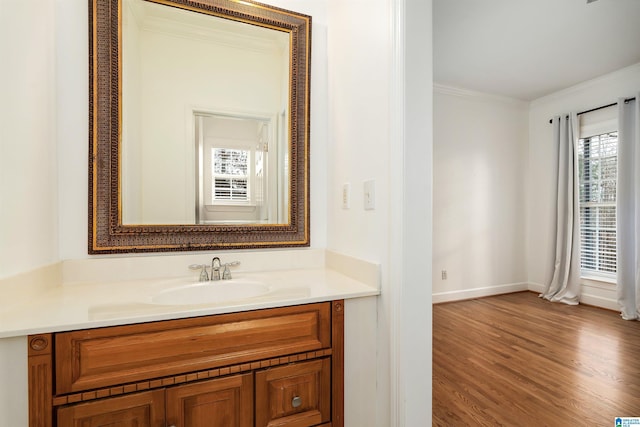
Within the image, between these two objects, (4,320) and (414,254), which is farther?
(414,254)

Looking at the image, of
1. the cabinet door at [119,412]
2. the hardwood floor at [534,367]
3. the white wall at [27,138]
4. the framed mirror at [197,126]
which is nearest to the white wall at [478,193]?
the hardwood floor at [534,367]

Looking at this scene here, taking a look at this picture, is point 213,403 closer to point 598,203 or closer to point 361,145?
point 361,145

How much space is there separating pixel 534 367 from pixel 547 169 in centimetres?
288

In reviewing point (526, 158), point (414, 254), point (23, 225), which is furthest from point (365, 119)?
point (526, 158)

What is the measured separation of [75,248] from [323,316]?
116 cm

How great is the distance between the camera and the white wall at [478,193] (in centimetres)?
360

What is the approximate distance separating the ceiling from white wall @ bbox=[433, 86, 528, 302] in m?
0.37

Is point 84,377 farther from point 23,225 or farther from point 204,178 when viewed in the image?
point 204,178

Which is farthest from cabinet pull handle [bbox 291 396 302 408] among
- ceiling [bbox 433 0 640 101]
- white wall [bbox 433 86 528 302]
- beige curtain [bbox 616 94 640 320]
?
beige curtain [bbox 616 94 640 320]

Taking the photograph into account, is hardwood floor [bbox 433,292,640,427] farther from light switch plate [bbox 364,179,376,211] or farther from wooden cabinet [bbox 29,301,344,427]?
light switch plate [bbox 364,179,376,211]

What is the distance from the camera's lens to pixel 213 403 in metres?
0.99

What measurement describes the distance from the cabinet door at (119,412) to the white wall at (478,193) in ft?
10.5

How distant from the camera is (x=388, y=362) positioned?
3.79 feet

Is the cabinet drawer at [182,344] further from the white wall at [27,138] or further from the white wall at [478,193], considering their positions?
the white wall at [478,193]
